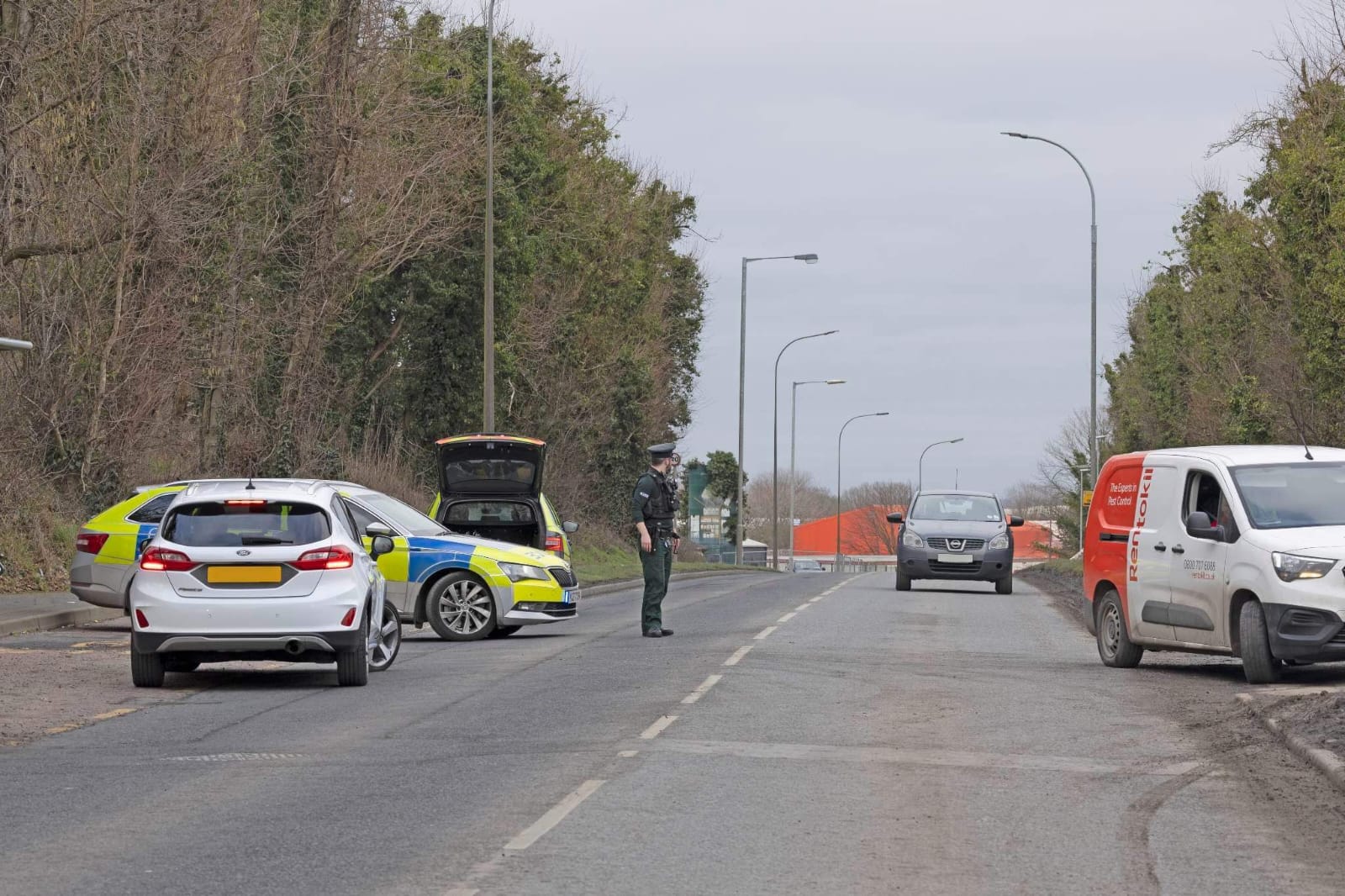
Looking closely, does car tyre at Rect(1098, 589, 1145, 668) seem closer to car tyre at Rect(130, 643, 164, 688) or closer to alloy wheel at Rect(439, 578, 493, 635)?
alloy wheel at Rect(439, 578, 493, 635)

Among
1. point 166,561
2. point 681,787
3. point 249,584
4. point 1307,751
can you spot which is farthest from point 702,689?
point 1307,751

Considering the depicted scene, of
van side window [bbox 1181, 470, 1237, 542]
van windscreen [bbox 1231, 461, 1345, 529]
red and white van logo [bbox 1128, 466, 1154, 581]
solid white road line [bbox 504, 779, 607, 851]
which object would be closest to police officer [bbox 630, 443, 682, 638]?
red and white van logo [bbox 1128, 466, 1154, 581]

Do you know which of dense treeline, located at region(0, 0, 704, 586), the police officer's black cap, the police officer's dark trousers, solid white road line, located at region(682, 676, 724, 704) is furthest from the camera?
dense treeline, located at region(0, 0, 704, 586)

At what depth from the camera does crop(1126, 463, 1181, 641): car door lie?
15.9 metres

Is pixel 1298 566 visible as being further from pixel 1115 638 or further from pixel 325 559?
pixel 325 559

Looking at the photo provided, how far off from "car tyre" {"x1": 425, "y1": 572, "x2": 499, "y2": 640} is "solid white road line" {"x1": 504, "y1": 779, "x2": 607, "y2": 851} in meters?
9.99

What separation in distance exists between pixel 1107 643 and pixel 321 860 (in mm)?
10714

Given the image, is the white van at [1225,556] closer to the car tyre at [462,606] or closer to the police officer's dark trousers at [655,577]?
the police officer's dark trousers at [655,577]

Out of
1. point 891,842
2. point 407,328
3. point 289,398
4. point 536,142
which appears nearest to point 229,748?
point 891,842

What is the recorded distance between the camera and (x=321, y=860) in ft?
25.7

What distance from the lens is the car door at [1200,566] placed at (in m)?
15.1

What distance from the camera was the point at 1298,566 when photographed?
47.0ft

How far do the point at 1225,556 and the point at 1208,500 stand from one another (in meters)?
0.79

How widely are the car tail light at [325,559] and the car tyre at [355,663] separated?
51cm
